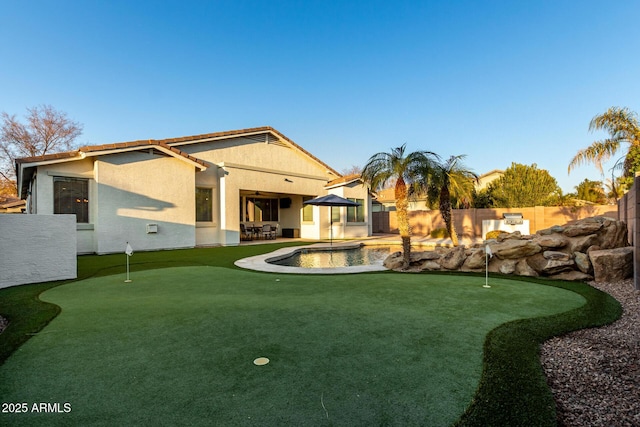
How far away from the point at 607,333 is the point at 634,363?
1016 millimetres

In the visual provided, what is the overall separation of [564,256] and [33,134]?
3747cm

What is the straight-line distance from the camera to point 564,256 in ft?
24.0

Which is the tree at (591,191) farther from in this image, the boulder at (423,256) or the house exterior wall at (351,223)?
the boulder at (423,256)

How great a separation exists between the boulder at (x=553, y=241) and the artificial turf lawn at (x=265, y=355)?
2234 mm

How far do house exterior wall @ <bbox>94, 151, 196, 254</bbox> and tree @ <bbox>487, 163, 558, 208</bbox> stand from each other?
21.9m

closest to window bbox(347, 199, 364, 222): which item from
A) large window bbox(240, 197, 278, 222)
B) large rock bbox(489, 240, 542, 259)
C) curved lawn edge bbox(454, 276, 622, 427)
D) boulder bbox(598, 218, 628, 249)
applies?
large window bbox(240, 197, 278, 222)

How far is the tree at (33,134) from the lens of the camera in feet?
85.8

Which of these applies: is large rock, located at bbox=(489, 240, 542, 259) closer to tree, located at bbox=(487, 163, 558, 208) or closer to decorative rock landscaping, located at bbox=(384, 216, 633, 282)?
decorative rock landscaping, located at bbox=(384, 216, 633, 282)

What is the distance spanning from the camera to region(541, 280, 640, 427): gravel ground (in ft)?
7.22

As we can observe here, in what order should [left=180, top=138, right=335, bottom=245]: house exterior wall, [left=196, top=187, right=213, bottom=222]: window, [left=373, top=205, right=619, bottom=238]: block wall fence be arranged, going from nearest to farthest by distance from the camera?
[left=196, top=187, right=213, bottom=222]: window → [left=180, top=138, right=335, bottom=245]: house exterior wall → [left=373, top=205, right=619, bottom=238]: block wall fence

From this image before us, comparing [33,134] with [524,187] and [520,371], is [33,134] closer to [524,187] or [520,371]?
[520,371]

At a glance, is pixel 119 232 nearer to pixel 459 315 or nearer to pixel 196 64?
pixel 196 64

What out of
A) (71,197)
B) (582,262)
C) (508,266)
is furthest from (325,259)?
(71,197)

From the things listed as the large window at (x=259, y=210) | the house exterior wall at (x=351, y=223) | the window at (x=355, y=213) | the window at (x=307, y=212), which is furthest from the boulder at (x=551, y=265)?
the large window at (x=259, y=210)
